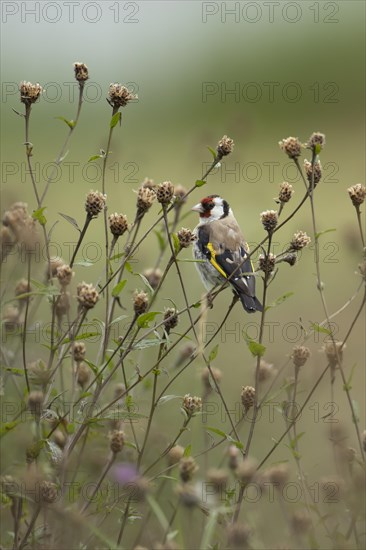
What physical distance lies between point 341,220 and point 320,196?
1.11m

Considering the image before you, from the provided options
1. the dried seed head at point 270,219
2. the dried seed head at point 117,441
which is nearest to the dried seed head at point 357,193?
the dried seed head at point 270,219

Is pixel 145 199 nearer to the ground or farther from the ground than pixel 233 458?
farther from the ground

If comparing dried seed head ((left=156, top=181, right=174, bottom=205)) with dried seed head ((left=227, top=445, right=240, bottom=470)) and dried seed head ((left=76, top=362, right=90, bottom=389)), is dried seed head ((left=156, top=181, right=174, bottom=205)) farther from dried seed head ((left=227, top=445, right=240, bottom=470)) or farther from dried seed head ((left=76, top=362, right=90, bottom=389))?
dried seed head ((left=227, top=445, right=240, bottom=470))

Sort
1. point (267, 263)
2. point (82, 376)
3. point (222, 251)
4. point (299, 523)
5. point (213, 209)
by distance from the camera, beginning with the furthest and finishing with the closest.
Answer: point (213, 209), point (222, 251), point (82, 376), point (267, 263), point (299, 523)

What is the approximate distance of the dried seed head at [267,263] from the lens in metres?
2.71

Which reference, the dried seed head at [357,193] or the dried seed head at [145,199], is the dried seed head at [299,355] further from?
the dried seed head at [145,199]

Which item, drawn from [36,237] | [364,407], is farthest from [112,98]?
[364,407]

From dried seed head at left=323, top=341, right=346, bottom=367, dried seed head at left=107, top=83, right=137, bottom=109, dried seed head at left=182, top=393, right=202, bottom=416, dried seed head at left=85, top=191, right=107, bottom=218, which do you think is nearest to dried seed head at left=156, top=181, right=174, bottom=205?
dried seed head at left=85, top=191, right=107, bottom=218

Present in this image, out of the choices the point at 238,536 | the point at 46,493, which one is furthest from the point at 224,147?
the point at 238,536

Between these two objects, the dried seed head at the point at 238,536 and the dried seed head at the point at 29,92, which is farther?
the dried seed head at the point at 29,92

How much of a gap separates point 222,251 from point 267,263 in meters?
1.47

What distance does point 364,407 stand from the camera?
213 inches

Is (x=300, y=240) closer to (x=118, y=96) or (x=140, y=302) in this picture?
(x=140, y=302)

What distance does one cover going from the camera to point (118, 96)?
270 cm
